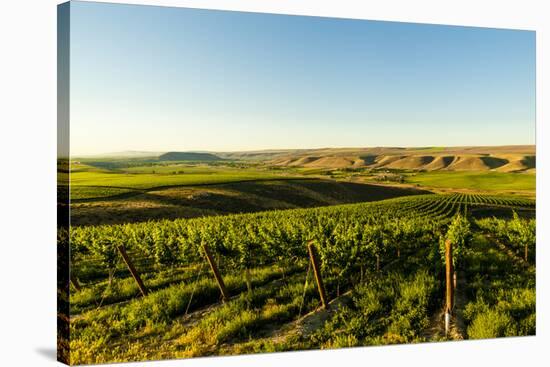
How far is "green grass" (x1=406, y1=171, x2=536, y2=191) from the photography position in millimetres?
9898

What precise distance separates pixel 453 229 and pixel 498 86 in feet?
7.96

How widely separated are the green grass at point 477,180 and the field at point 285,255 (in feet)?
0.08

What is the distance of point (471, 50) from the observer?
988cm

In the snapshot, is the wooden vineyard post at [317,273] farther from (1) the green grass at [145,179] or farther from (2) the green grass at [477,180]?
(2) the green grass at [477,180]

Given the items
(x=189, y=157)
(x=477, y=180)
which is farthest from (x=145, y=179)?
(x=477, y=180)

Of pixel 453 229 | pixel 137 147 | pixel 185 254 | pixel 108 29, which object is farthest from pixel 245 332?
pixel 108 29

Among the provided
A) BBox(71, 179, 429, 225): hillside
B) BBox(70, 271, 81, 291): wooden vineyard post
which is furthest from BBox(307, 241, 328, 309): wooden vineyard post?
BBox(70, 271, 81, 291): wooden vineyard post

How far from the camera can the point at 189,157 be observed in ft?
29.2

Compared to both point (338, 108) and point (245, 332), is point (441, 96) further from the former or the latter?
point (245, 332)

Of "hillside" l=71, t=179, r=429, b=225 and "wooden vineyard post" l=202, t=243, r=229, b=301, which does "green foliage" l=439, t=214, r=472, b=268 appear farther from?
"wooden vineyard post" l=202, t=243, r=229, b=301

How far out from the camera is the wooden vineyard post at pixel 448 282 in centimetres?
895

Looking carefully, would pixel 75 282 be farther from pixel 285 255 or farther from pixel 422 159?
pixel 422 159

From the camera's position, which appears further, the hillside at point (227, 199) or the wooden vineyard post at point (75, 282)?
the hillside at point (227, 199)

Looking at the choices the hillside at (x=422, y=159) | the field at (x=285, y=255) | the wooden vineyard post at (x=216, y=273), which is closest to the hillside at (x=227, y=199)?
the field at (x=285, y=255)
